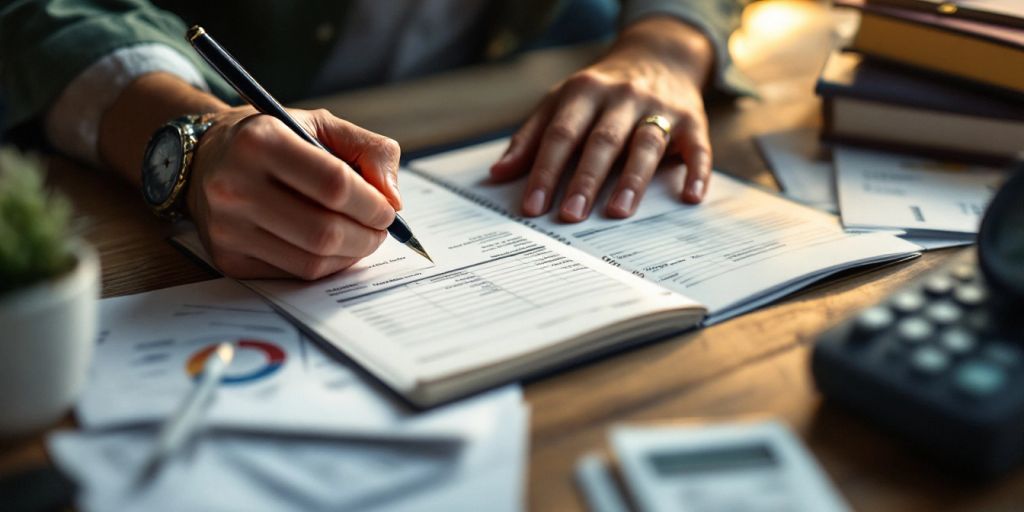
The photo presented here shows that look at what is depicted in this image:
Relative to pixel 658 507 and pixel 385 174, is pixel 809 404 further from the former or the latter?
pixel 385 174

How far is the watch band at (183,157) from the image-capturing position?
667 mm

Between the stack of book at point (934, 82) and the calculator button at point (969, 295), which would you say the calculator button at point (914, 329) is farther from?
the stack of book at point (934, 82)

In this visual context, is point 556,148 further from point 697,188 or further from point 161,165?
point 161,165

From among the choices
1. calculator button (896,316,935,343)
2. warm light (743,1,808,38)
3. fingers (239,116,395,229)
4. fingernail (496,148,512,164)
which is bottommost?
fingernail (496,148,512,164)

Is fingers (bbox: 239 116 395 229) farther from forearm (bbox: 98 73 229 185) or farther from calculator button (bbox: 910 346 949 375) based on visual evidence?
calculator button (bbox: 910 346 949 375)

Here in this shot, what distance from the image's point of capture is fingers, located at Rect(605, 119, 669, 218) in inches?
29.1

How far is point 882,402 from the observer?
1.42 ft

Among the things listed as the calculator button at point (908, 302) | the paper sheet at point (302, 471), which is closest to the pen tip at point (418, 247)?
the paper sheet at point (302, 471)

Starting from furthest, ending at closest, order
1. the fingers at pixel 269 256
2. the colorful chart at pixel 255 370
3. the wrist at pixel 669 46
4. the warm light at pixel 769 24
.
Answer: the warm light at pixel 769 24 → the wrist at pixel 669 46 → the fingers at pixel 269 256 → the colorful chart at pixel 255 370

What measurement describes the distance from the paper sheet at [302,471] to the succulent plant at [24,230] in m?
0.09

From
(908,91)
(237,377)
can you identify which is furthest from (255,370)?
(908,91)

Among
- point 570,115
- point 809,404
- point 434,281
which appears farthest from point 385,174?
point 809,404

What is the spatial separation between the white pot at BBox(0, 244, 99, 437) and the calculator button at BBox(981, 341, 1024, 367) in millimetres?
Answer: 443

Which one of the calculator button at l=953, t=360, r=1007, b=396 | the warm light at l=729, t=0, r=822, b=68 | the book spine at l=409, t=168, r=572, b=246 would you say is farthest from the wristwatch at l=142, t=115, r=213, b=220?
the warm light at l=729, t=0, r=822, b=68
